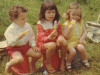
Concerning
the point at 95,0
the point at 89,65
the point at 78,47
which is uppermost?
the point at 95,0

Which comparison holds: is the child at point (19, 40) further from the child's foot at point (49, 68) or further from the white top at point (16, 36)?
the child's foot at point (49, 68)

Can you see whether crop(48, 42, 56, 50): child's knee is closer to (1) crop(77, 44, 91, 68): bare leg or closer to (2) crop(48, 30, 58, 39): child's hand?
(2) crop(48, 30, 58, 39): child's hand

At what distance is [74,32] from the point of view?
14.8 feet

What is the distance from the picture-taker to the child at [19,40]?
3988 millimetres

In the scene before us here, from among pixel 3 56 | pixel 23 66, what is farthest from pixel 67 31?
pixel 3 56

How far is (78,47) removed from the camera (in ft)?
14.6

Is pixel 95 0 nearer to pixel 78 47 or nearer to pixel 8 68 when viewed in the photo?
pixel 78 47

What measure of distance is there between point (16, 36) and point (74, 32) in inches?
45.1

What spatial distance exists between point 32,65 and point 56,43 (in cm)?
63

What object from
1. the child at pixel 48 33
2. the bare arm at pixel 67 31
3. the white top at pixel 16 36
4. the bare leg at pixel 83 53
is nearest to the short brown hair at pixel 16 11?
the white top at pixel 16 36

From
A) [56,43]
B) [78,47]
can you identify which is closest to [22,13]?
[56,43]

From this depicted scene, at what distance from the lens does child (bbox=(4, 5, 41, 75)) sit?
13.1ft

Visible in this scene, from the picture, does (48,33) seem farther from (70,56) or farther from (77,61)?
(77,61)

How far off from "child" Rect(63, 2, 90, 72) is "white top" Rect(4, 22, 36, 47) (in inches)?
25.0
